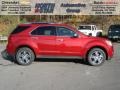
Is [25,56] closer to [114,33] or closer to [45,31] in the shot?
[45,31]

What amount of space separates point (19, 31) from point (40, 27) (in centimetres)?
86

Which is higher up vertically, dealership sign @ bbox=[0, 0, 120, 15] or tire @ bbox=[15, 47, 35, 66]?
dealership sign @ bbox=[0, 0, 120, 15]

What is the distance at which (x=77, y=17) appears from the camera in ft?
145

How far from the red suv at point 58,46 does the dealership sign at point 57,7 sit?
66.9ft

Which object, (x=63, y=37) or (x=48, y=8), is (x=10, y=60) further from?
(x=48, y=8)

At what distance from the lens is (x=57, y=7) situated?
118ft

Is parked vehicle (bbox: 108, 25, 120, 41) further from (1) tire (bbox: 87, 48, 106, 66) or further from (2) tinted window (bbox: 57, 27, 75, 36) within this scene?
(2) tinted window (bbox: 57, 27, 75, 36)

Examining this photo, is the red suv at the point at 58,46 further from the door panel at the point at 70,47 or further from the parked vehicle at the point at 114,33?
the parked vehicle at the point at 114,33

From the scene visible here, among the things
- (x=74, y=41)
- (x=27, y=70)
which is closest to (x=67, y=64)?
(x=74, y=41)

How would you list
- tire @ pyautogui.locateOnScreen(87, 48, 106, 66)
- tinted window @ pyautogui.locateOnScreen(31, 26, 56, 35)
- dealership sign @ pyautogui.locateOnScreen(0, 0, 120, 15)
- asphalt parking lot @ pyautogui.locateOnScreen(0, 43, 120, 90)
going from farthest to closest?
1. dealership sign @ pyautogui.locateOnScreen(0, 0, 120, 15)
2. tinted window @ pyautogui.locateOnScreen(31, 26, 56, 35)
3. tire @ pyautogui.locateOnScreen(87, 48, 106, 66)
4. asphalt parking lot @ pyautogui.locateOnScreen(0, 43, 120, 90)

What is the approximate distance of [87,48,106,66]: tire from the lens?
1534 cm

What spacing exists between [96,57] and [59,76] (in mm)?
2844

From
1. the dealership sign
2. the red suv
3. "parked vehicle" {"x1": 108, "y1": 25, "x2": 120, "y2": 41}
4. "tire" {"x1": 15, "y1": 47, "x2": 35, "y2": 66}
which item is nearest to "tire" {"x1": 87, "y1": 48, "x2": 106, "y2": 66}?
the red suv

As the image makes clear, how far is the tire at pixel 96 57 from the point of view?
1534 cm
